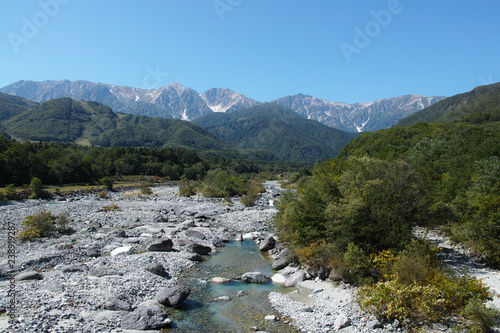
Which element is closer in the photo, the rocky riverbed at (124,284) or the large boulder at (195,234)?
the rocky riverbed at (124,284)

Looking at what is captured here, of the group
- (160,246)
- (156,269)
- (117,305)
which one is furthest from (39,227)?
(117,305)

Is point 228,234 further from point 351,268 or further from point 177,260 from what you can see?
point 351,268

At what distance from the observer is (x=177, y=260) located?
23.7 meters

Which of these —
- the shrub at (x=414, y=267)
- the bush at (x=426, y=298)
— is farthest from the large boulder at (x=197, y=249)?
the shrub at (x=414, y=267)

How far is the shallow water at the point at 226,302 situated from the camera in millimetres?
14016

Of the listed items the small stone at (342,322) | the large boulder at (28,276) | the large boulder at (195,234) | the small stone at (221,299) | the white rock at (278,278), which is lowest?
the white rock at (278,278)

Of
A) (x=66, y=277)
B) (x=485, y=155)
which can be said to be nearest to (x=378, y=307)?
(x=66, y=277)

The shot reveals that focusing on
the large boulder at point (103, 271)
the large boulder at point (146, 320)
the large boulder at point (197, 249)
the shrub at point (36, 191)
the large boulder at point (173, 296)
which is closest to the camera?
the large boulder at point (146, 320)

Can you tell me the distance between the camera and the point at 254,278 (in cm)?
2006

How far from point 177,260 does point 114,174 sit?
323 ft

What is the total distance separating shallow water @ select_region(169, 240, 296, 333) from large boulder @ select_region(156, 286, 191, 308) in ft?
1.36

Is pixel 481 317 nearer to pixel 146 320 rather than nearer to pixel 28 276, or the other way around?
pixel 146 320

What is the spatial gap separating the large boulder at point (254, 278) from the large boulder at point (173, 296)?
5064mm

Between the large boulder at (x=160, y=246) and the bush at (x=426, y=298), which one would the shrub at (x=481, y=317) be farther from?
the large boulder at (x=160, y=246)
